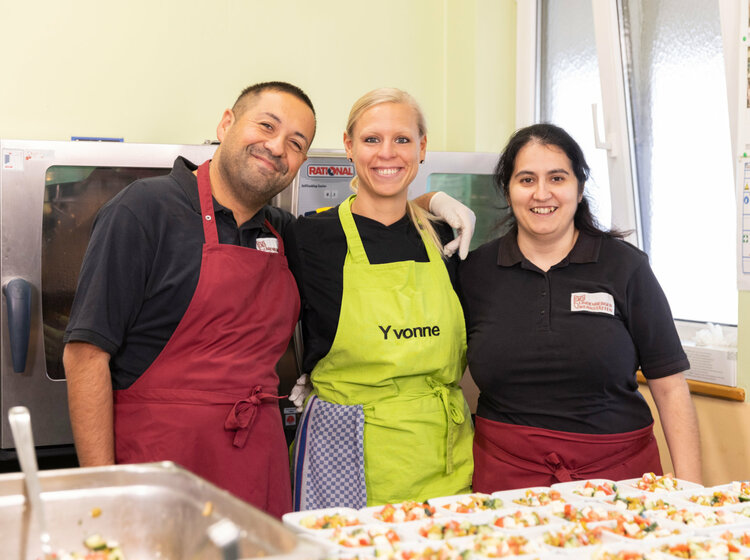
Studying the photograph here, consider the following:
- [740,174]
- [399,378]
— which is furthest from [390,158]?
[740,174]

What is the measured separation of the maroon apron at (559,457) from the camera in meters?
1.87

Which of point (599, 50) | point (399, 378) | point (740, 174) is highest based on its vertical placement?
point (599, 50)

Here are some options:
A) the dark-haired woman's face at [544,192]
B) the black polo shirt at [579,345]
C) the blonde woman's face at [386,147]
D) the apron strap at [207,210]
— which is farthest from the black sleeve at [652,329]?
the apron strap at [207,210]

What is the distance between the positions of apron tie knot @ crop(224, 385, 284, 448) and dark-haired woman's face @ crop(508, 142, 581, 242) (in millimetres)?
854

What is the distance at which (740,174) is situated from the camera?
6.81 ft

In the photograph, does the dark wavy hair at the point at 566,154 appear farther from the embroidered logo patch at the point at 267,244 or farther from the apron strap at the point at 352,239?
the embroidered logo patch at the point at 267,244

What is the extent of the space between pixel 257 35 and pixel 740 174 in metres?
1.94

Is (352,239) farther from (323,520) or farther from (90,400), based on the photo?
(323,520)

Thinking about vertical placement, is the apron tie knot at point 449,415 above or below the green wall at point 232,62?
below

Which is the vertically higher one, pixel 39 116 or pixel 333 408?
pixel 39 116

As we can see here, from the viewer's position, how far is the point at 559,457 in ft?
6.16

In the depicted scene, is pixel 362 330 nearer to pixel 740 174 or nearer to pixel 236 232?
pixel 236 232

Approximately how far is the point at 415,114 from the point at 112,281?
0.89 meters

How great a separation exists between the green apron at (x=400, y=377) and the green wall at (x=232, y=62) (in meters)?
1.32
